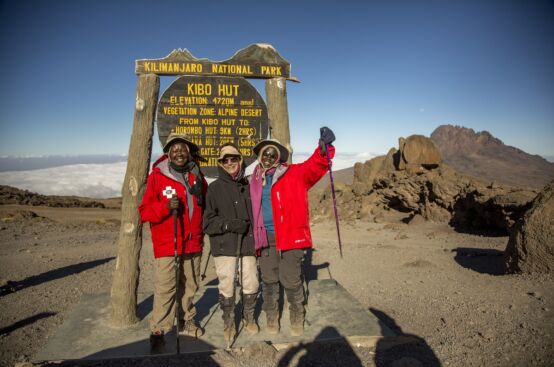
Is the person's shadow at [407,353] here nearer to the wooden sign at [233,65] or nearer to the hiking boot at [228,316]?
the hiking boot at [228,316]

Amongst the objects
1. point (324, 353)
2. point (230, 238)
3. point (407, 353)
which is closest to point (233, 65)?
point (230, 238)

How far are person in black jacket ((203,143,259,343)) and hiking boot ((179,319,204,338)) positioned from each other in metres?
0.32

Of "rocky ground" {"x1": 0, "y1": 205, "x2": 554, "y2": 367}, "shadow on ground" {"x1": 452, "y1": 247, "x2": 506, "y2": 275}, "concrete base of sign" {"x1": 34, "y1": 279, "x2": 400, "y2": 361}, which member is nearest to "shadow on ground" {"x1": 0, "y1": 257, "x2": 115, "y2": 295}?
"rocky ground" {"x1": 0, "y1": 205, "x2": 554, "y2": 367}

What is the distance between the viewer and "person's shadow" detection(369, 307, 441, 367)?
12.4 ft

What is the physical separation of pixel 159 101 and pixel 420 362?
173 inches

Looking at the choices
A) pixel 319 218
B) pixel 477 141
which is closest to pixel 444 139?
pixel 477 141

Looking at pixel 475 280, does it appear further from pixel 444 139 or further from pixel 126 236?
pixel 444 139

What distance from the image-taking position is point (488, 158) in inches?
3002

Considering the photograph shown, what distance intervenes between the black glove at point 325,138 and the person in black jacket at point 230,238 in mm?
953

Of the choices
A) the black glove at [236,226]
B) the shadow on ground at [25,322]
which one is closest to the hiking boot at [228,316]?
the black glove at [236,226]

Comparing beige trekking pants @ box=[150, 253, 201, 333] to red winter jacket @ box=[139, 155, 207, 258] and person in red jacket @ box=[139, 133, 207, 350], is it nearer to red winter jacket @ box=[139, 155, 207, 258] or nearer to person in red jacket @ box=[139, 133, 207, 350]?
person in red jacket @ box=[139, 133, 207, 350]

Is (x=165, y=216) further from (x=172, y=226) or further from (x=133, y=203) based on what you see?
(x=133, y=203)

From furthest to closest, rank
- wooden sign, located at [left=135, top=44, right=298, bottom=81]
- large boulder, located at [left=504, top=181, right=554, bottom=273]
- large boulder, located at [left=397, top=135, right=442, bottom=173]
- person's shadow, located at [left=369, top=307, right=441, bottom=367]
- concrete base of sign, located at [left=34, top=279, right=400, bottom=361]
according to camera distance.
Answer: large boulder, located at [left=397, top=135, right=442, bottom=173] → large boulder, located at [left=504, top=181, right=554, bottom=273] → wooden sign, located at [left=135, top=44, right=298, bottom=81] → concrete base of sign, located at [left=34, top=279, right=400, bottom=361] → person's shadow, located at [left=369, top=307, right=441, bottom=367]

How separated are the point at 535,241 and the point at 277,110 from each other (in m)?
5.22
